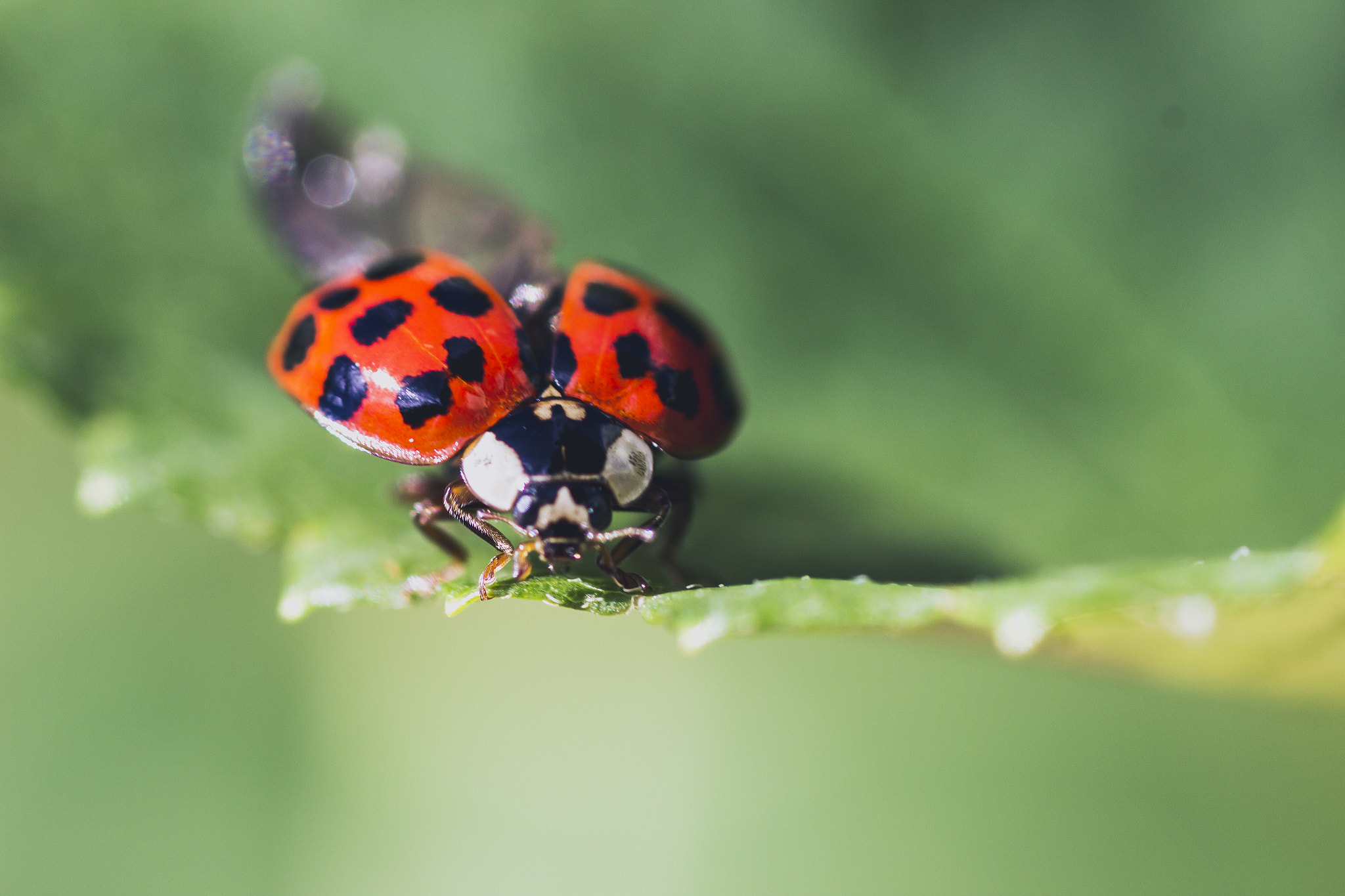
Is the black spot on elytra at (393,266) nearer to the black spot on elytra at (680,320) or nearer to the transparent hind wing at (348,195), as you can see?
the transparent hind wing at (348,195)

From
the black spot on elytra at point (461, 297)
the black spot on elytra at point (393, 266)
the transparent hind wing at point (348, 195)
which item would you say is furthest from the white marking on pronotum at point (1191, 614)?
the transparent hind wing at point (348, 195)

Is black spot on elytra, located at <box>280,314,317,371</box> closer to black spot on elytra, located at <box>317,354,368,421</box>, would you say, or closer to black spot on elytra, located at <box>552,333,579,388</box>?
black spot on elytra, located at <box>317,354,368,421</box>

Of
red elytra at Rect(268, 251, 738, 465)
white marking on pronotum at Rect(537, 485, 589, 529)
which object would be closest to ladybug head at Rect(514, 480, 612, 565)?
white marking on pronotum at Rect(537, 485, 589, 529)

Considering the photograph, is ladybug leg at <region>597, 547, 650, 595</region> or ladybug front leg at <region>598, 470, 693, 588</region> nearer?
ladybug leg at <region>597, 547, 650, 595</region>

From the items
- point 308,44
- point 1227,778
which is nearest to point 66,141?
point 308,44

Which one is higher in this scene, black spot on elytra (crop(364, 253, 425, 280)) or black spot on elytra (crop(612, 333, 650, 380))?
black spot on elytra (crop(364, 253, 425, 280))

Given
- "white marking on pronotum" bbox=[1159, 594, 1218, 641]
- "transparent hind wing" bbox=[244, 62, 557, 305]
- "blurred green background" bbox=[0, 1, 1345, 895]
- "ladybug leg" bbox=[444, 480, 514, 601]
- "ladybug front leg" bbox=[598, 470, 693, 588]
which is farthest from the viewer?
"transparent hind wing" bbox=[244, 62, 557, 305]

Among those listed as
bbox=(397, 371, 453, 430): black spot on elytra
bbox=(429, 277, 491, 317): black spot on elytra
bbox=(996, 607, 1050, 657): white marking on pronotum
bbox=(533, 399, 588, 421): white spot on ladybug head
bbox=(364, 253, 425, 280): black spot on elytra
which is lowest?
bbox=(996, 607, 1050, 657): white marking on pronotum
